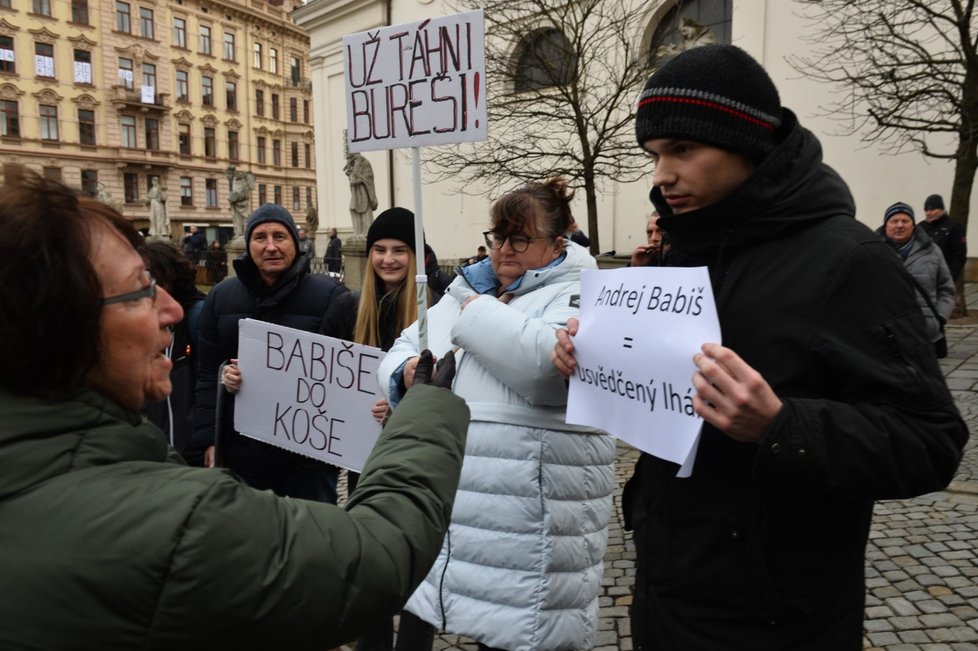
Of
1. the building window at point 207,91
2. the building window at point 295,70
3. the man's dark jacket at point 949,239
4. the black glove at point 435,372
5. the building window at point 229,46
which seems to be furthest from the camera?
the building window at point 295,70

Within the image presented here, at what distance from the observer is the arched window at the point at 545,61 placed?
590 inches

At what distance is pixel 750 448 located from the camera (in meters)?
1.42

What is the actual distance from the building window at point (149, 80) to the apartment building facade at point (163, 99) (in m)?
0.07

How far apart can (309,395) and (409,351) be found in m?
0.81

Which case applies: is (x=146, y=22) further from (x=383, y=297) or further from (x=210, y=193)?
(x=383, y=297)

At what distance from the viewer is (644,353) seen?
156 cm

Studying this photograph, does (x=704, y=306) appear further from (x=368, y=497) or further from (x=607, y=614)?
(x=607, y=614)

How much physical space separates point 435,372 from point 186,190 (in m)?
53.8

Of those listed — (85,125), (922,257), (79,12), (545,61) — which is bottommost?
(922,257)

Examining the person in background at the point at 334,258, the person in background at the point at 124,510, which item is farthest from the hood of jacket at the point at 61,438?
the person in background at the point at 334,258

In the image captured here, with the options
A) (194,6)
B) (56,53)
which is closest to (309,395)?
(56,53)

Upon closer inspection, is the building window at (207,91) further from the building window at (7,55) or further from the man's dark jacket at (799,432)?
the man's dark jacket at (799,432)

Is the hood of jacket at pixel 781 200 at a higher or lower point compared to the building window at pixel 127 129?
lower

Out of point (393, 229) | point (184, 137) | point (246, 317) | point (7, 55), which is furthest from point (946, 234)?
point (184, 137)
